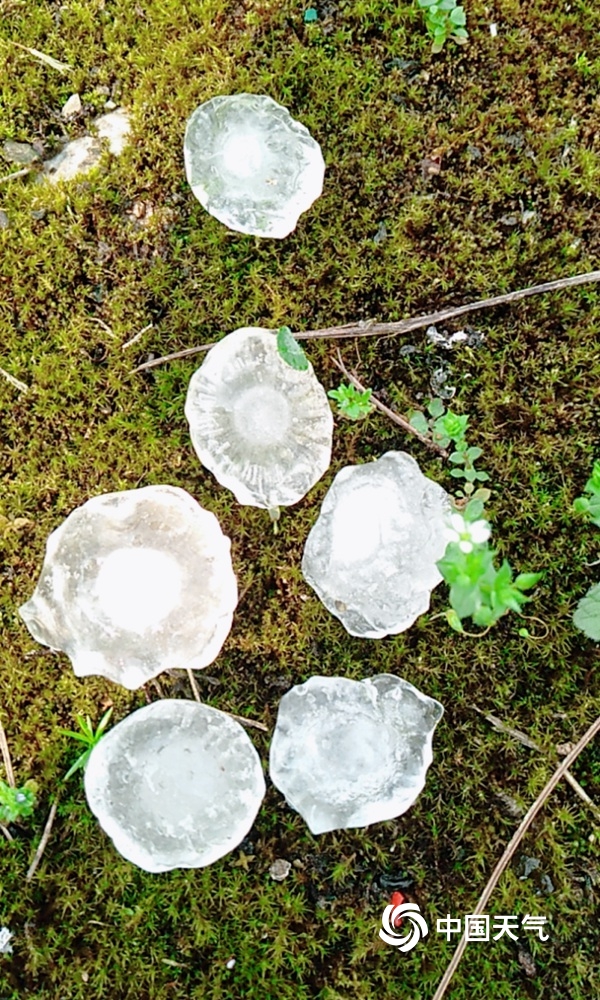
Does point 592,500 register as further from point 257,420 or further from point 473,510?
point 257,420

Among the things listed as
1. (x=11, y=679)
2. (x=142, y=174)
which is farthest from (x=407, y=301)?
(x=11, y=679)

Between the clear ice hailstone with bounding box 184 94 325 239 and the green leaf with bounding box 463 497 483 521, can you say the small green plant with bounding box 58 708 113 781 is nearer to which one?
the green leaf with bounding box 463 497 483 521

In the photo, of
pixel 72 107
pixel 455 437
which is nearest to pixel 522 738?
pixel 455 437

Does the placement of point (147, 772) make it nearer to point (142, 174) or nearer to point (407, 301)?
point (407, 301)

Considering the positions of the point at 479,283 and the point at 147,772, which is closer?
the point at 147,772

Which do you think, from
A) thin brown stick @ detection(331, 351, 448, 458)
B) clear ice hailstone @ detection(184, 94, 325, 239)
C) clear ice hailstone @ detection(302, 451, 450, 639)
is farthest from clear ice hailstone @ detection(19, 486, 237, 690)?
clear ice hailstone @ detection(184, 94, 325, 239)
